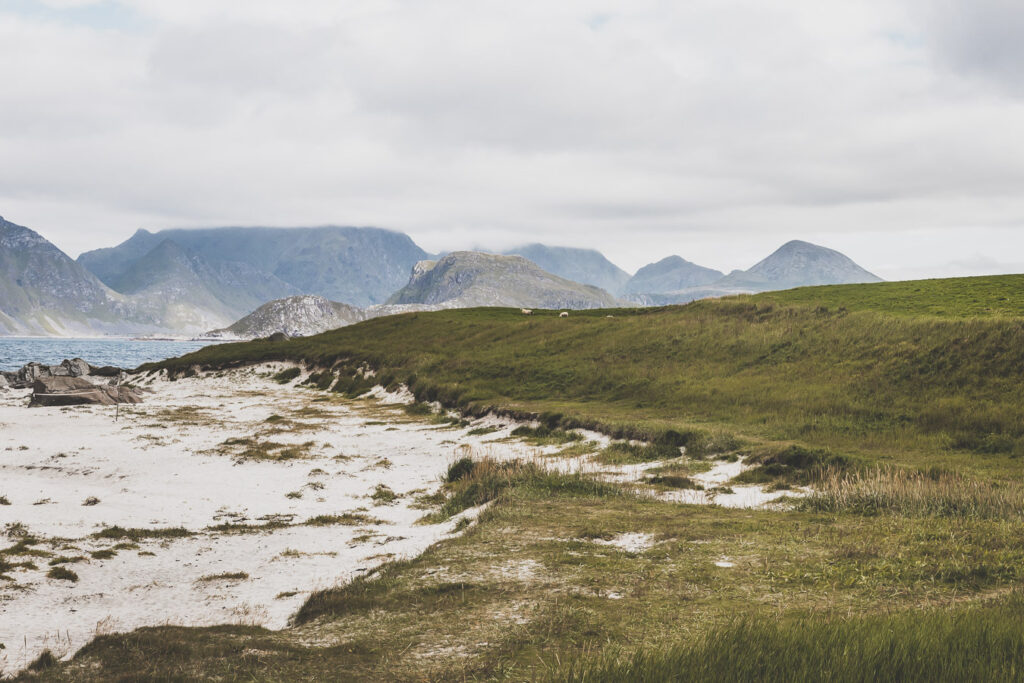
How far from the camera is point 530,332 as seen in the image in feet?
188

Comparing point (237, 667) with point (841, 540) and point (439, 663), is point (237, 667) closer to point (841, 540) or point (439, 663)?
point (439, 663)

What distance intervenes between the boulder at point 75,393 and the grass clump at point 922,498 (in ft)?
160

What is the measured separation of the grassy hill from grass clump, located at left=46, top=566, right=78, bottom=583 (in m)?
5.66

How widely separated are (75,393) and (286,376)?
62.9 ft

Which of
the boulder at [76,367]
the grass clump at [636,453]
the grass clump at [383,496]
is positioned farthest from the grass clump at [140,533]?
the boulder at [76,367]

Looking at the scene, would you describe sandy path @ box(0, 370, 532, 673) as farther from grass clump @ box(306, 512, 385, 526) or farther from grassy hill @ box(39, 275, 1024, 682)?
grassy hill @ box(39, 275, 1024, 682)

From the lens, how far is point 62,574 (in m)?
13.3

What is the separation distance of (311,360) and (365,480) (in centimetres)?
4434

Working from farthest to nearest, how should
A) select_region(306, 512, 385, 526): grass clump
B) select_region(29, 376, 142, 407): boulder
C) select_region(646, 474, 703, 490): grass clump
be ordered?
select_region(29, 376, 142, 407): boulder, select_region(646, 474, 703, 490): grass clump, select_region(306, 512, 385, 526): grass clump

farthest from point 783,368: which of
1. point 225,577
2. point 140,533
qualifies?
point 140,533

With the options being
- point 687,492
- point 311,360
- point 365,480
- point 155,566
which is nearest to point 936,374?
point 687,492

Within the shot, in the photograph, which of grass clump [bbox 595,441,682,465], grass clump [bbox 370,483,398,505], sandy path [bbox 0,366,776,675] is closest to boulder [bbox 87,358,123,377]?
sandy path [bbox 0,366,776,675]

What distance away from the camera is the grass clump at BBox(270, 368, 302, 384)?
63438 millimetres

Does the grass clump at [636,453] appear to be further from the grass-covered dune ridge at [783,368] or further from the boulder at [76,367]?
the boulder at [76,367]
